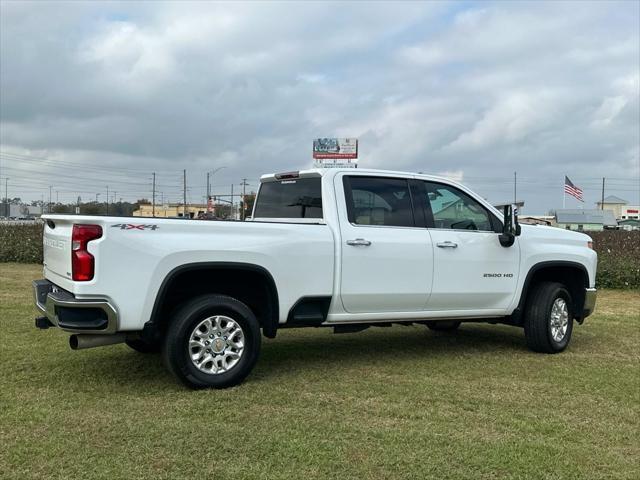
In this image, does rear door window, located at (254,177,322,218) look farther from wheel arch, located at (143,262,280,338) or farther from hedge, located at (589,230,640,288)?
hedge, located at (589,230,640,288)

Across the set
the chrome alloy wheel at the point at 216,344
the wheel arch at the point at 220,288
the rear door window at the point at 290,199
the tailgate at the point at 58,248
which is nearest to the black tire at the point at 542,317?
the rear door window at the point at 290,199

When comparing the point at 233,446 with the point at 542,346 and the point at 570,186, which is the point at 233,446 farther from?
the point at 570,186

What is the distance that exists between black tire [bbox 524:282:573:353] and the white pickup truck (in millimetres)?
15

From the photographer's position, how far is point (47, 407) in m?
4.63

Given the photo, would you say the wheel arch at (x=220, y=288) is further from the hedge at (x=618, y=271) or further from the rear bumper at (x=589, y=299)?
the hedge at (x=618, y=271)

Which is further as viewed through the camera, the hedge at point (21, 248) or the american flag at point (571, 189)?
the american flag at point (571, 189)

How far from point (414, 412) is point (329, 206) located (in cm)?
207

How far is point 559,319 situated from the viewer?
Result: 280 inches

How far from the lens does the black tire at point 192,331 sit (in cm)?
493

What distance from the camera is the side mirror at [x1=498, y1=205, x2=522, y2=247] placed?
21.4 feet

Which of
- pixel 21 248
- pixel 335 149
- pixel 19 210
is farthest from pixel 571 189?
pixel 19 210

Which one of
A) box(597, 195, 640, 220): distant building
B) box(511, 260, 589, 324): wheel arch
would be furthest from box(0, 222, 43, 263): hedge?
box(597, 195, 640, 220): distant building

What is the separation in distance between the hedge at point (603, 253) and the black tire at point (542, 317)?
8.23m

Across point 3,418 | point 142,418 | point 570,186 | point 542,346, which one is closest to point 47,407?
point 3,418
